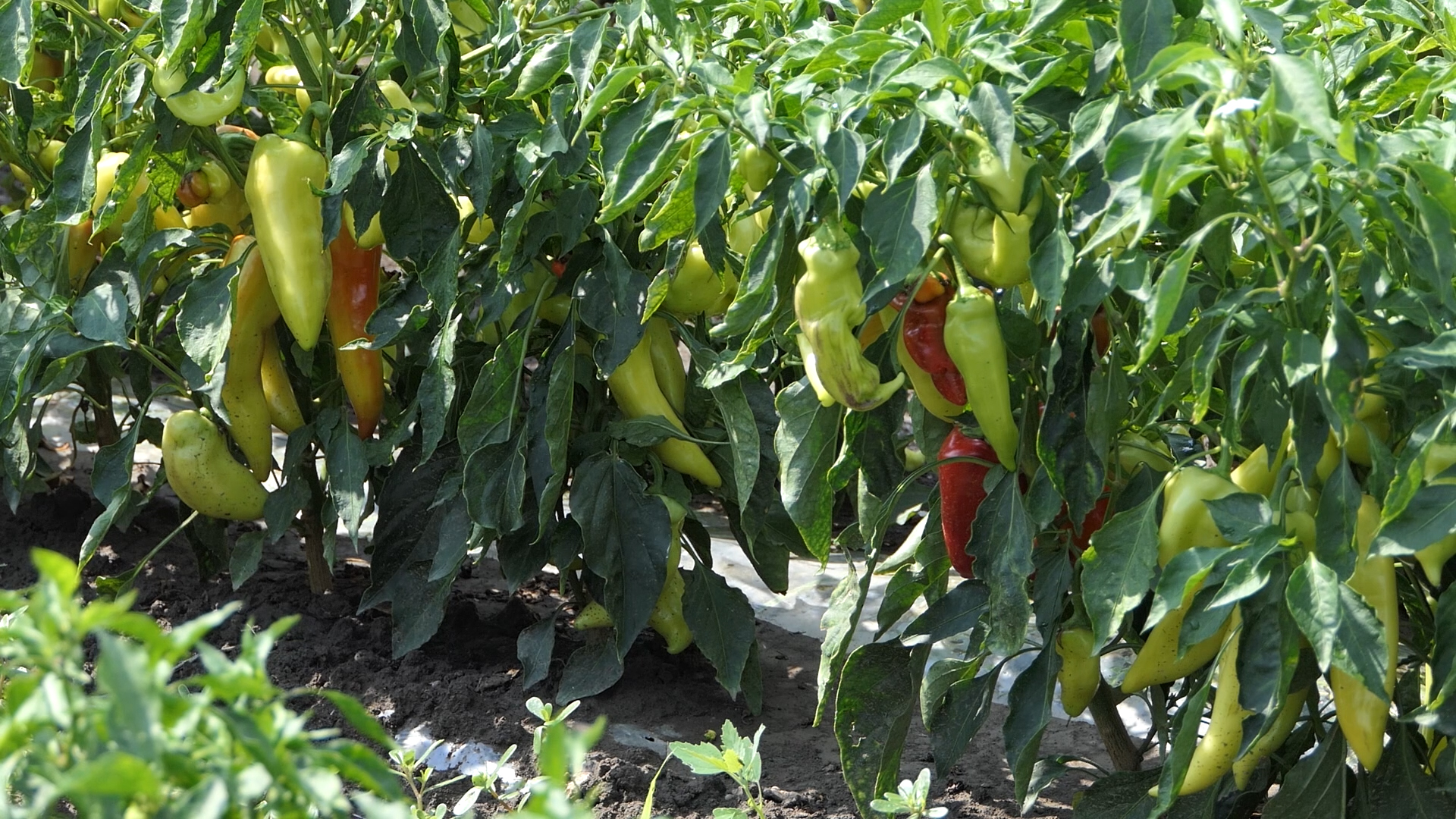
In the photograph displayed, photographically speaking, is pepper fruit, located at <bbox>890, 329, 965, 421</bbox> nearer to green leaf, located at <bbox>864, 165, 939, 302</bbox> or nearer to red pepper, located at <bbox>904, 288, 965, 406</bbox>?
red pepper, located at <bbox>904, 288, 965, 406</bbox>

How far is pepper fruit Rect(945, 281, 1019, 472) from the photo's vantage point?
Result: 1.37m

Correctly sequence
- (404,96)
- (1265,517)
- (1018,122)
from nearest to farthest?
(1265,517) → (1018,122) → (404,96)

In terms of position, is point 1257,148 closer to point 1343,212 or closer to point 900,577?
point 1343,212

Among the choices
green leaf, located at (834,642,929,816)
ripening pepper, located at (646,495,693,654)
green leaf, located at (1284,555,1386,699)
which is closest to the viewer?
green leaf, located at (1284,555,1386,699)

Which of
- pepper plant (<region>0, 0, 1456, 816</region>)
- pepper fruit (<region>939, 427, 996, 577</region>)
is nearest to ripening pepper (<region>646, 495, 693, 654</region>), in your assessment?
pepper plant (<region>0, 0, 1456, 816</region>)

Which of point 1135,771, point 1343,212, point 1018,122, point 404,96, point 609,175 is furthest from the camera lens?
point 404,96

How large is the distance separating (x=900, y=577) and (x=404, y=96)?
3.38 feet

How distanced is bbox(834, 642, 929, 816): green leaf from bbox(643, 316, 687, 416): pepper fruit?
2.08ft

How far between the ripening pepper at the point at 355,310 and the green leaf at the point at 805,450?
813 millimetres

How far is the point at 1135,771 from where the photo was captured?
1698 millimetres

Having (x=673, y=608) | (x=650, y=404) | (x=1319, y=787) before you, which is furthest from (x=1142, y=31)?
(x=673, y=608)

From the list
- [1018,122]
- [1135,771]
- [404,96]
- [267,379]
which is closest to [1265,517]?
[1018,122]

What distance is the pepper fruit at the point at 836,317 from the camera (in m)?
1.38

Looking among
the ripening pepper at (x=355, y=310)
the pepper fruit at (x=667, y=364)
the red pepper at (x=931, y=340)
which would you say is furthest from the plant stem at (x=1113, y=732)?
the ripening pepper at (x=355, y=310)
